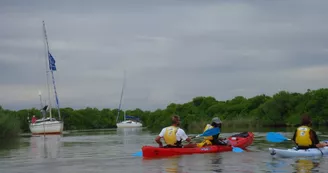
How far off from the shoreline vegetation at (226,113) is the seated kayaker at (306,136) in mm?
34698

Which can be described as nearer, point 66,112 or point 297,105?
point 297,105

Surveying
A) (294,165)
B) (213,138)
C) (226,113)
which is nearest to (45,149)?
(213,138)

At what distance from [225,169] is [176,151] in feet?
12.8

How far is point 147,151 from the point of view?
1753 cm

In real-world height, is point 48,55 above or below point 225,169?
above

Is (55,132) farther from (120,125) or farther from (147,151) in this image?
(120,125)

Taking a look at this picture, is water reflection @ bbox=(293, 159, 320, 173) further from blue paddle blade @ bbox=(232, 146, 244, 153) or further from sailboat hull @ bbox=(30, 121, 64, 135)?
sailboat hull @ bbox=(30, 121, 64, 135)

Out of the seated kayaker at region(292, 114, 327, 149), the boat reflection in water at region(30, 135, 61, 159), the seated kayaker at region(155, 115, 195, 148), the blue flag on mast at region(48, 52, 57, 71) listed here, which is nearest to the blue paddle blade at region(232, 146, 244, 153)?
the seated kayaker at region(155, 115, 195, 148)

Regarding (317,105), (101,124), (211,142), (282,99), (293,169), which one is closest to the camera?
(293,169)

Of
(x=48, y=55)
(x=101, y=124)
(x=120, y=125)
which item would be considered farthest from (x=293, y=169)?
(x=101, y=124)

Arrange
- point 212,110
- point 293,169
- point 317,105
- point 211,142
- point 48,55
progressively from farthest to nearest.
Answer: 1. point 212,110
2. point 317,105
3. point 48,55
4. point 211,142
5. point 293,169

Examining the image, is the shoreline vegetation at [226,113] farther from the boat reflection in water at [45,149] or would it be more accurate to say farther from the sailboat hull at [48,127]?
the boat reflection in water at [45,149]

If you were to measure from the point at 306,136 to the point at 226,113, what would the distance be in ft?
231

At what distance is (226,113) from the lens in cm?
8719
